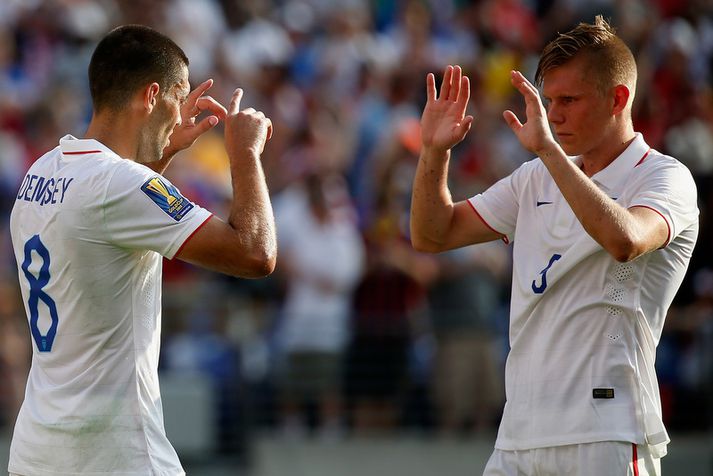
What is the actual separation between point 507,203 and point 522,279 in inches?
18.1

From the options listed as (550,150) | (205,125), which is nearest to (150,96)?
(205,125)

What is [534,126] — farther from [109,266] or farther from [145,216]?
[109,266]

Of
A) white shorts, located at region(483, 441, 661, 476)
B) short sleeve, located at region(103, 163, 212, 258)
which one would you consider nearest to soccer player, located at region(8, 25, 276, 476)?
short sleeve, located at region(103, 163, 212, 258)

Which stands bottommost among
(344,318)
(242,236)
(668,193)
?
(344,318)

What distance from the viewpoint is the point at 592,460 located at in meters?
5.00

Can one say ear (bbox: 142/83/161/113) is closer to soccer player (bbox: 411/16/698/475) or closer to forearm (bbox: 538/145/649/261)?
soccer player (bbox: 411/16/698/475)

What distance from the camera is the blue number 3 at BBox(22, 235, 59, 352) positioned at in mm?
4910

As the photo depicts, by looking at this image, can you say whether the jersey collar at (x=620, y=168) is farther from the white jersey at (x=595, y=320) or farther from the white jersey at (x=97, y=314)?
the white jersey at (x=97, y=314)

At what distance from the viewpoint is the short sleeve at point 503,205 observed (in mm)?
5637

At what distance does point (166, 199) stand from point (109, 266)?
366 mm

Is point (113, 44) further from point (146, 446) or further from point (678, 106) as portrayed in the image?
point (678, 106)

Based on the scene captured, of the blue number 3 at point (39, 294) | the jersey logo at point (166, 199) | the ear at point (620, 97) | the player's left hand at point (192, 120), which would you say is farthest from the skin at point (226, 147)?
the ear at point (620, 97)

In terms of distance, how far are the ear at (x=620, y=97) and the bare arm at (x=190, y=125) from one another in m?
1.73

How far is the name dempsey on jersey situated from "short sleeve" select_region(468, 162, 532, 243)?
1.95m
